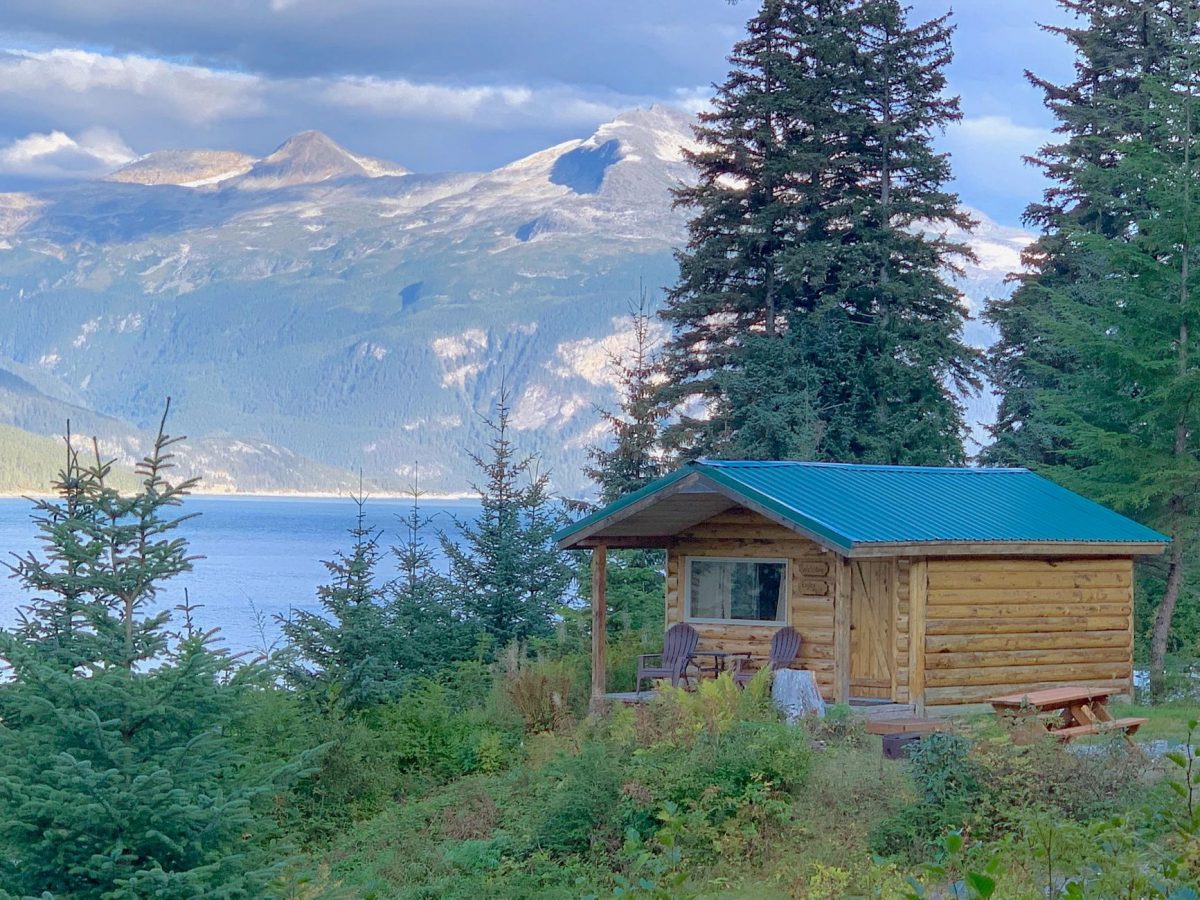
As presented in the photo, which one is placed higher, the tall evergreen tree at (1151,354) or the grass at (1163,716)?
the tall evergreen tree at (1151,354)

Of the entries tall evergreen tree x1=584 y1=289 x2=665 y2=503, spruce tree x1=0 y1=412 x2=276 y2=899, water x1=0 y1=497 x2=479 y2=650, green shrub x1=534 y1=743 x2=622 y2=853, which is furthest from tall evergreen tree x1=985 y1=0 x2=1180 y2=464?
spruce tree x1=0 y1=412 x2=276 y2=899

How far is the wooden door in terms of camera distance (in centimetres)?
1831

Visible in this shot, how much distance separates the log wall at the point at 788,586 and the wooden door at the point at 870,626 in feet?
2.13

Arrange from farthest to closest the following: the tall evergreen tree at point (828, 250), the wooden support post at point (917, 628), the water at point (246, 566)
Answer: the water at point (246, 566), the tall evergreen tree at point (828, 250), the wooden support post at point (917, 628)

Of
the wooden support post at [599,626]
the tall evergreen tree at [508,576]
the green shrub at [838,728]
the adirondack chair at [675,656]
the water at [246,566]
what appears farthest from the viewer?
the water at [246,566]

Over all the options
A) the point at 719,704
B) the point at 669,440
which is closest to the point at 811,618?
the point at 719,704

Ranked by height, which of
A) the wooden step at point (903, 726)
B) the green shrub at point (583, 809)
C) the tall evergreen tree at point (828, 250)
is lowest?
the green shrub at point (583, 809)

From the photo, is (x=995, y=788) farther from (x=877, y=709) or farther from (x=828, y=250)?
(x=828, y=250)

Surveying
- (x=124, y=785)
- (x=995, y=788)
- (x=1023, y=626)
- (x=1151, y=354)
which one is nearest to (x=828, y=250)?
(x=1151, y=354)

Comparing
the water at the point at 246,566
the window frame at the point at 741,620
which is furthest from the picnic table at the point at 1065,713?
the water at the point at 246,566

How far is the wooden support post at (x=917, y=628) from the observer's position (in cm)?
1678

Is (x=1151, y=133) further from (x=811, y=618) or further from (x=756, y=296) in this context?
(x=811, y=618)

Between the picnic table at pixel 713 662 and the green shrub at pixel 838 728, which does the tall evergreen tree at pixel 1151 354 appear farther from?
the green shrub at pixel 838 728

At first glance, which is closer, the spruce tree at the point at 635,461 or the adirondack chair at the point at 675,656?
the adirondack chair at the point at 675,656
